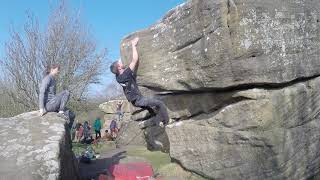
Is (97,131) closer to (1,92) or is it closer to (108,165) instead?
(1,92)

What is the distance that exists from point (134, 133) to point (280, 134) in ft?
27.9

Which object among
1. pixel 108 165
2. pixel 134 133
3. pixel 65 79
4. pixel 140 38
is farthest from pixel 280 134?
pixel 65 79

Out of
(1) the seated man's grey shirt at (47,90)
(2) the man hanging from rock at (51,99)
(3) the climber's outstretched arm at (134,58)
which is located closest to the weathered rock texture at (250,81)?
(3) the climber's outstretched arm at (134,58)

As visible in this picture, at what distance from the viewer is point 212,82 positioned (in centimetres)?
855

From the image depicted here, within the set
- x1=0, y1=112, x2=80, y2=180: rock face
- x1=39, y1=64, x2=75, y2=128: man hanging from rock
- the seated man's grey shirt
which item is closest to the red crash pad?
x1=0, y1=112, x2=80, y2=180: rock face

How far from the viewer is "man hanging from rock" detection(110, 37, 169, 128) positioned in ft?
30.9

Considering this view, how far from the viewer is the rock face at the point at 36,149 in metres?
6.91

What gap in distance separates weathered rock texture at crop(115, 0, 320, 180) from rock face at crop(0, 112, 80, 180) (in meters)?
2.56

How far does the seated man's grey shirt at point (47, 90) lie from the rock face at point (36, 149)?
0.42 m

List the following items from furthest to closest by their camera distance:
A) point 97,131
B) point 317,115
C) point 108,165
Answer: point 97,131, point 108,165, point 317,115

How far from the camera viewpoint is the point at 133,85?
31.4 feet

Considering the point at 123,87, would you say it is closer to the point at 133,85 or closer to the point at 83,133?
the point at 133,85

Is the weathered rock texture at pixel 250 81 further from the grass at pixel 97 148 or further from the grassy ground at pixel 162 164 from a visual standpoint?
the grass at pixel 97 148

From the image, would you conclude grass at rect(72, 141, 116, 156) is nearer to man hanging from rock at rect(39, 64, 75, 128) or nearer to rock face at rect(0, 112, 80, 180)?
man hanging from rock at rect(39, 64, 75, 128)
